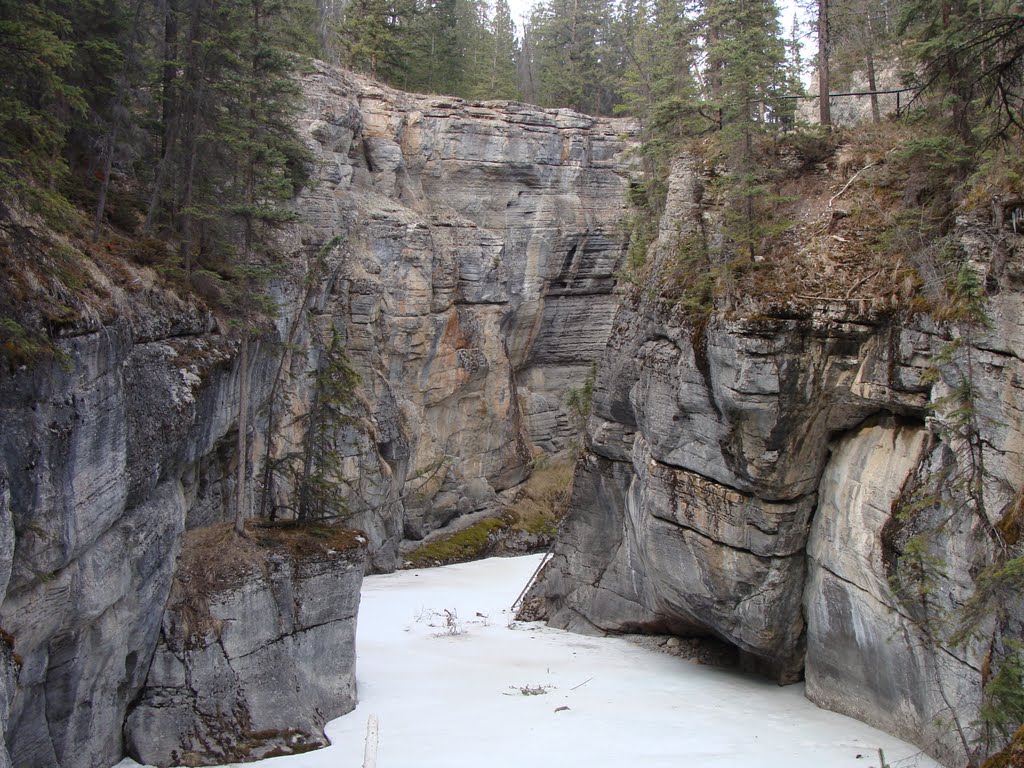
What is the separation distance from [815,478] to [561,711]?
5602 mm

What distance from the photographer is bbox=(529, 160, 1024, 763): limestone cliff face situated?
10289mm

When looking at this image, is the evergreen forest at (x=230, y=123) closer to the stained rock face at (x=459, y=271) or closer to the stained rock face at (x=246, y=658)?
the stained rock face at (x=246, y=658)

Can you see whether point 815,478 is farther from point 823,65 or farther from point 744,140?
point 823,65

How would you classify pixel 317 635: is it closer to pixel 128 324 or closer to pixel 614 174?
pixel 128 324

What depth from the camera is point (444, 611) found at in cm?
2123

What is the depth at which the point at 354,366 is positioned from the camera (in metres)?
28.2

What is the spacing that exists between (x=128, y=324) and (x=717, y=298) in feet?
30.3

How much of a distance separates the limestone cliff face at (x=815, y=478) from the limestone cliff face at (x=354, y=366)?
6582mm

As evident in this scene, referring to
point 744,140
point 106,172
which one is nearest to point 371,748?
point 106,172

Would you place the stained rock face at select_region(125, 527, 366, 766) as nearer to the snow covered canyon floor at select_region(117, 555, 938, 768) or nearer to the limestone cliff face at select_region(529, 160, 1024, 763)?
the snow covered canyon floor at select_region(117, 555, 938, 768)

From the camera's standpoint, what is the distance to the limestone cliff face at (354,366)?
949 centimetres

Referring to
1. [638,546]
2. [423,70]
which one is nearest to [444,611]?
[638,546]

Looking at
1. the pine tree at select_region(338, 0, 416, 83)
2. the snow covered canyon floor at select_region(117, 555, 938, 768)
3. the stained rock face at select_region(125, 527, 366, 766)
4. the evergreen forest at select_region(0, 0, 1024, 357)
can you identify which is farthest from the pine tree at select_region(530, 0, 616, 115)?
the stained rock face at select_region(125, 527, 366, 766)

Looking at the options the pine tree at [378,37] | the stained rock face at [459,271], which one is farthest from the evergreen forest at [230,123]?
the pine tree at [378,37]
